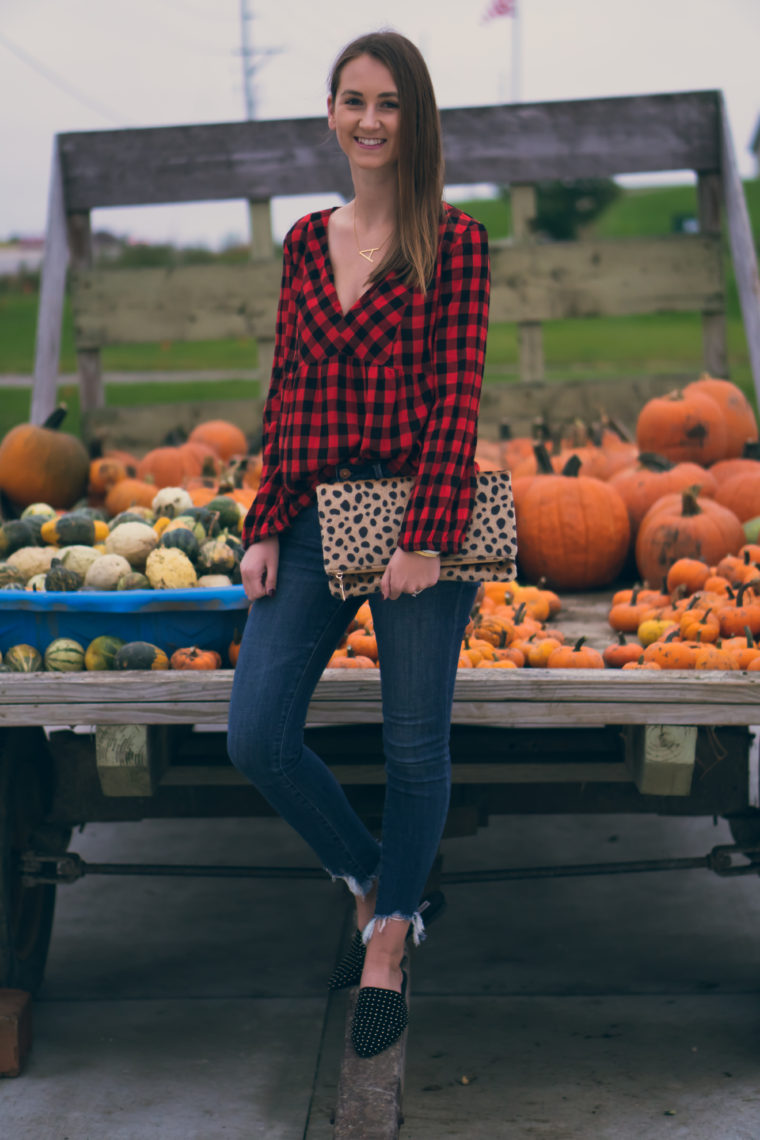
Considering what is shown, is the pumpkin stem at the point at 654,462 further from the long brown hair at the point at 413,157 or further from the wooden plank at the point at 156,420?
the long brown hair at the point at 413,157

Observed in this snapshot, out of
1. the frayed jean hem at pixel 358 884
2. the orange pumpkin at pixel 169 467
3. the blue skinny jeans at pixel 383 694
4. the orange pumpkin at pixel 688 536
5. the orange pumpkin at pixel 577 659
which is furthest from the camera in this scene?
the orange pumpkin at pixel 169 467

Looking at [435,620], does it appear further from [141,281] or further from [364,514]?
[141,281]

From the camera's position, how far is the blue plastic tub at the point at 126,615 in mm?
2906

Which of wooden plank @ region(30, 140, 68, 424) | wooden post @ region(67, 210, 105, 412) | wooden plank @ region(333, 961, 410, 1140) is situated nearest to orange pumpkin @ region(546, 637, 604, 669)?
wooden plank @ region(333, 961, 410, 1140)

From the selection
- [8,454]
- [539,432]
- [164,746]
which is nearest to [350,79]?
[164,746]

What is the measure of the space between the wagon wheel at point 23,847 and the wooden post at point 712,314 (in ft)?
12.9

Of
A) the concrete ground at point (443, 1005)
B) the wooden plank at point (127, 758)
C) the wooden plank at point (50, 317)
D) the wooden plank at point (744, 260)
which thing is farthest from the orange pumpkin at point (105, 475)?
the wooden plank at point (744, 260)

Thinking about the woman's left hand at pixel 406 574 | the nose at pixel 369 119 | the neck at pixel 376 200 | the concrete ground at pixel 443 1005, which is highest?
the nose at pixel 369 119

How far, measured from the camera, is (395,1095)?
2.43 meters

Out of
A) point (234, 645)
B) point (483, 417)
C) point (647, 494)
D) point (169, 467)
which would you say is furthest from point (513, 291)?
point (234, 645)

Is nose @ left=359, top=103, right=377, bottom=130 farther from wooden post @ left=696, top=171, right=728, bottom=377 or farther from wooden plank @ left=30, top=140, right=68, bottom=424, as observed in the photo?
wooden post @ left=696, top=171, right=728, bottom=377

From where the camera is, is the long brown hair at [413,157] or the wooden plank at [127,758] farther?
the wooden plank at [127,758]

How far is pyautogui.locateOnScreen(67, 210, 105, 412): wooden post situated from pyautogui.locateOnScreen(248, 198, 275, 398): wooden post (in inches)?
32.4

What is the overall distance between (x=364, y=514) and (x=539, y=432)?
263 cm
